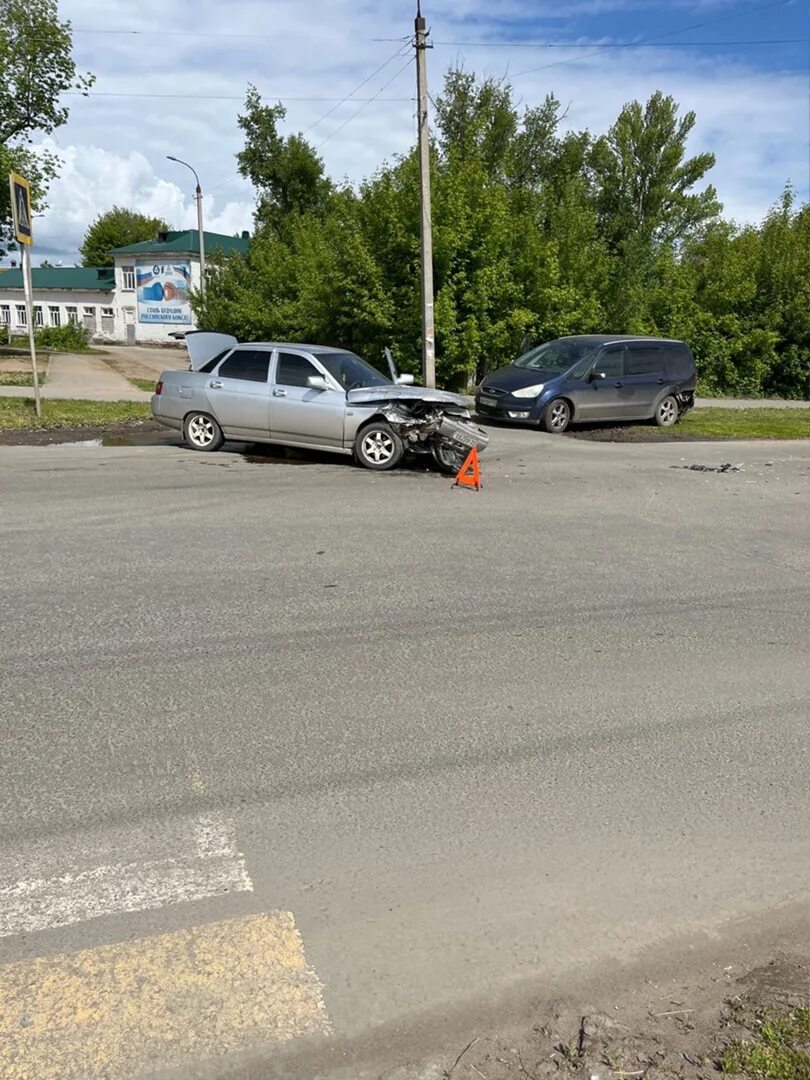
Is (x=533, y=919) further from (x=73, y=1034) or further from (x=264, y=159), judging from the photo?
(x=264, y=159)

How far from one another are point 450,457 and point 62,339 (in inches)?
1906

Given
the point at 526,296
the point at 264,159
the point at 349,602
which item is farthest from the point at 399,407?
the point at 264,159

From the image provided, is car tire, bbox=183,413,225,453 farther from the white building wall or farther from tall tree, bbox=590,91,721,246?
the white building wall

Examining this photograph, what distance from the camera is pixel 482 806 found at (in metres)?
3.56

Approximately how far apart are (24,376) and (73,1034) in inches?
1124

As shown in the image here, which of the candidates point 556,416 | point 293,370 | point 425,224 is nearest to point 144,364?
point 425,224

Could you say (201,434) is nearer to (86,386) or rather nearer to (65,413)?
(65,413)

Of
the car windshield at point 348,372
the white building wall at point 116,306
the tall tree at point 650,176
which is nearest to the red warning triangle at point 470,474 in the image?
the car windshield at point 348,372

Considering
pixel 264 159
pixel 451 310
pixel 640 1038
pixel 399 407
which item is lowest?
pixel 640 1038

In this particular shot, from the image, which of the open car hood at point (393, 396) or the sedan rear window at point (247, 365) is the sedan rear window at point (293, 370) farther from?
the open car hood at point (393, 396)

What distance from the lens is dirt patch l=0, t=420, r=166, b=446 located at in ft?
46.9

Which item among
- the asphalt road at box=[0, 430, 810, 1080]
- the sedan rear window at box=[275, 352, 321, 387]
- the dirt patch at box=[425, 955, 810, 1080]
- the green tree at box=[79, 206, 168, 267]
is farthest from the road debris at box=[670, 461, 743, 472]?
the green tree at box=[79, 206, 168, 267]

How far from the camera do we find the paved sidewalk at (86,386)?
21.5 metres

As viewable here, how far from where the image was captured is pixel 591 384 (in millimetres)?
17328
